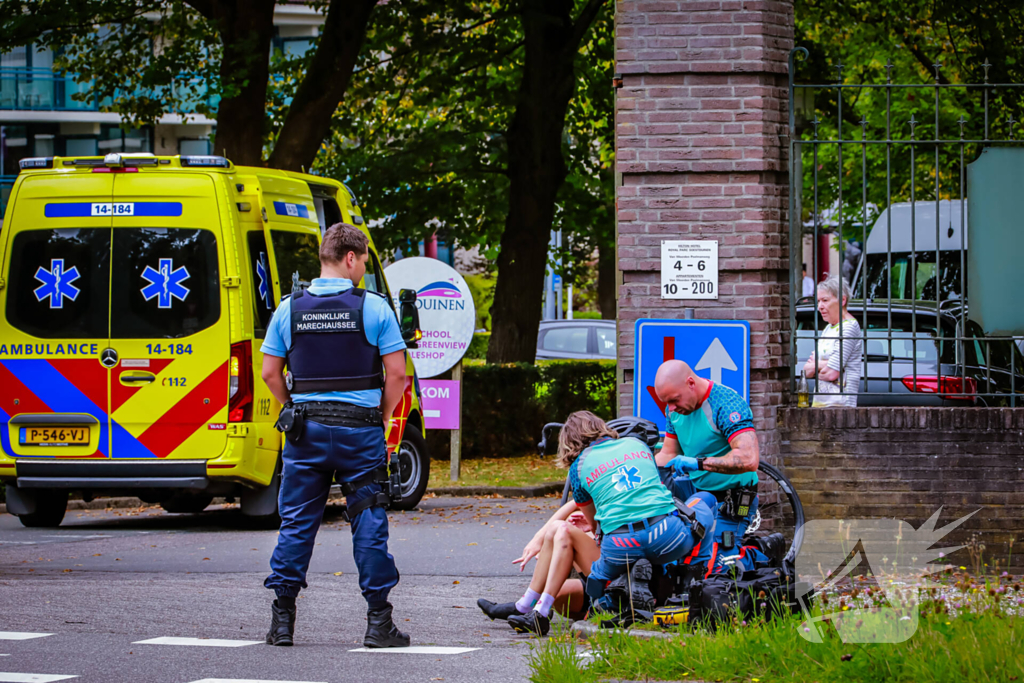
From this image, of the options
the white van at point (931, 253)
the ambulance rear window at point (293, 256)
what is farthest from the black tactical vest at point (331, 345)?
the ambulance rear window at point (293, 256)

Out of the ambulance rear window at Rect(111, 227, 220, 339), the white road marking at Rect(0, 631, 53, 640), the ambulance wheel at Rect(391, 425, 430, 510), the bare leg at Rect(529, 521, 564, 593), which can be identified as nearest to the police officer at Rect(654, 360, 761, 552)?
the bare leg at Rect(529, 521, 564, 593)

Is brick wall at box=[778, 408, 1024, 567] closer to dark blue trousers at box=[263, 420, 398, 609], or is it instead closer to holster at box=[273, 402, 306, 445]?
dark blue trousers at box=[263, 420, 398, 609]

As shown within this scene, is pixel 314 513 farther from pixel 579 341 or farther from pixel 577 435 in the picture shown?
pixel 579 341

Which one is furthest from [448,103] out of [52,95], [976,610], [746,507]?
[52,95]

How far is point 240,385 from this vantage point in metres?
10.7

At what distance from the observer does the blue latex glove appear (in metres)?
6.74

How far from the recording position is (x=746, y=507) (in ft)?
22.7

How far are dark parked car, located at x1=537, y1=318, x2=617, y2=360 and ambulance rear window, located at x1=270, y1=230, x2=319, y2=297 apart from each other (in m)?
13.2

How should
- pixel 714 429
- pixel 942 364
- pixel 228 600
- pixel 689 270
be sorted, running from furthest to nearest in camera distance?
pixel 942 364 < pixel 689 270 < pixel 228 600 < pixel 714 429

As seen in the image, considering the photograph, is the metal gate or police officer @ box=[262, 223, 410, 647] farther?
the metal gate

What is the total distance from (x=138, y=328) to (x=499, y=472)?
621 cm

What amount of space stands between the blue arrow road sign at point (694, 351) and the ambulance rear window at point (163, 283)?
4.11m

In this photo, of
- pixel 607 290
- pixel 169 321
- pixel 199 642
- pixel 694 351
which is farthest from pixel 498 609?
pixel 607 290

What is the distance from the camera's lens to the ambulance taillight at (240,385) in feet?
35.2
